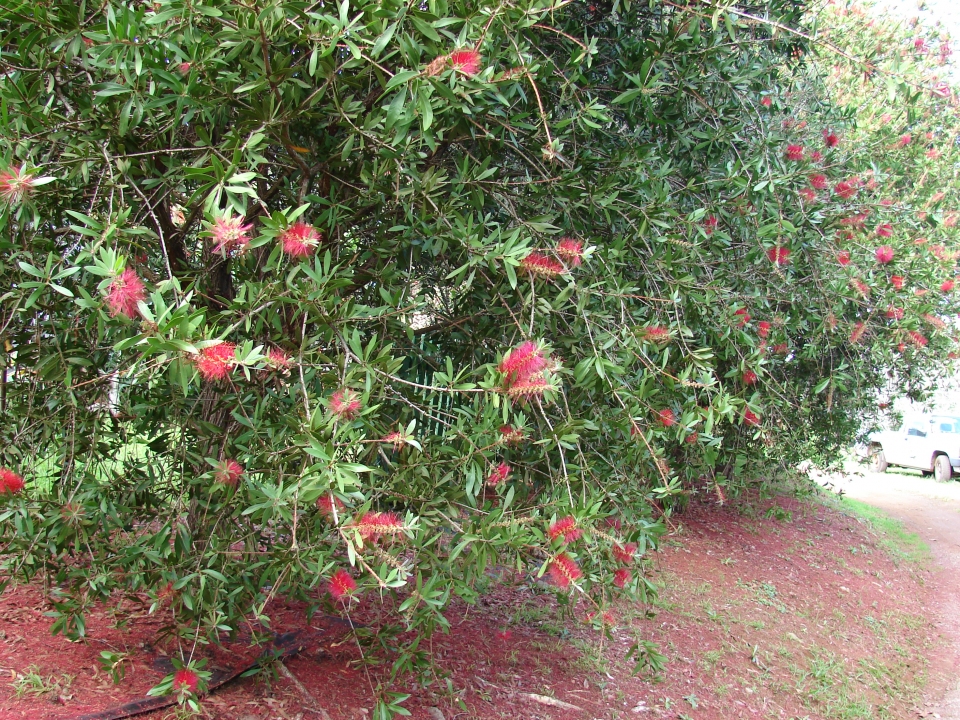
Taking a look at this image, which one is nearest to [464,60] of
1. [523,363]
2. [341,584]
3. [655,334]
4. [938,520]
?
[523,363]

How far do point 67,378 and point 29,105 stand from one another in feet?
3.47

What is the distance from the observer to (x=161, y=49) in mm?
2781

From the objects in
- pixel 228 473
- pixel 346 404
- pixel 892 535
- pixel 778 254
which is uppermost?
pixel 778 254

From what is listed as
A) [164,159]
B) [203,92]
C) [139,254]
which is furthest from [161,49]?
[139,254]

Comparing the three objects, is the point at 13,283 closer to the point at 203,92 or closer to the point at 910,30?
the point at 203,92

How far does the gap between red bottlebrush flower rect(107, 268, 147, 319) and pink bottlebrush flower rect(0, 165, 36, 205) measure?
46 cm

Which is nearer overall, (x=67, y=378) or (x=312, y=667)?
(x=67, y=378)

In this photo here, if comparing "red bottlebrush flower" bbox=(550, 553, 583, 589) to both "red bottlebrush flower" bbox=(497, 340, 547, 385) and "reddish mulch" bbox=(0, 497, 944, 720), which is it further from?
"reddish mulch" bbox=(0, 497, 944, 720)

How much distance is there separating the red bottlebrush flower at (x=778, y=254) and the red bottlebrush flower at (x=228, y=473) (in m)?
3.21

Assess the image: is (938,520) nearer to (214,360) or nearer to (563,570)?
(563,570)

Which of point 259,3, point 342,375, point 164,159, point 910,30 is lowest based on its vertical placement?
point 342,375

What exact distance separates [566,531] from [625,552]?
0.57m

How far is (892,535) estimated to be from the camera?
11.4 metres

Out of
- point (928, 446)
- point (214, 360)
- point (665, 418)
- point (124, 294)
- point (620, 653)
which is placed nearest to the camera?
point (214, 360)
